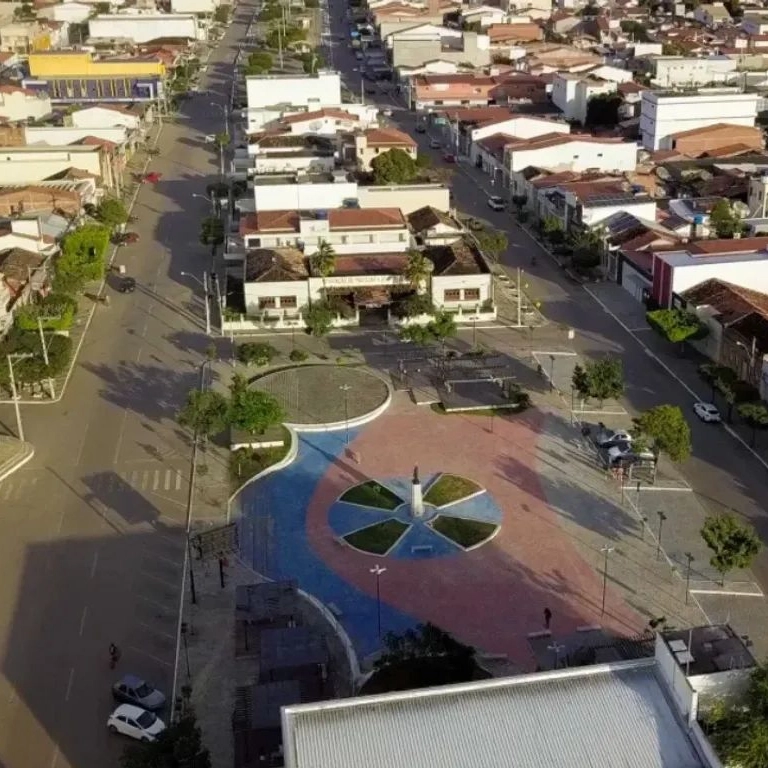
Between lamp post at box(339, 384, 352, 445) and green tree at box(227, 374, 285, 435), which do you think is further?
lamp post at box(339, 384, 352, 445)

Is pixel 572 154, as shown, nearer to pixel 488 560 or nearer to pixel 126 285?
pixel 126 285

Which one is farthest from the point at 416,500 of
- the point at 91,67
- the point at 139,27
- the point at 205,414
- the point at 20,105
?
the point at 139,27

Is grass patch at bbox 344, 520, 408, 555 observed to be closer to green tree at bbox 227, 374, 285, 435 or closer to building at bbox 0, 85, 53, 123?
green tree at bbox 227, 374, 285, 435

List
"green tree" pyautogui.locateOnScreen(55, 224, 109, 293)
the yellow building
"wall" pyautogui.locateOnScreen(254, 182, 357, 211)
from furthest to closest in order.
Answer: the yellow building < "wall" pyautogui.locateOnScreen(254, 182, 357, 211) < "green tree" pyautogui.locateOnScreen(55, 224, 109, 293)

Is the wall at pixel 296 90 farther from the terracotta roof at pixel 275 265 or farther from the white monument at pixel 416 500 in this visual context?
the white monument at pixel 416 500

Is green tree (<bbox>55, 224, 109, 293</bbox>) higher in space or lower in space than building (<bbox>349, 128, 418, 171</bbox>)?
lower

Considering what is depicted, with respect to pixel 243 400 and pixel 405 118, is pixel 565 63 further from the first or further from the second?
pixel 243 400

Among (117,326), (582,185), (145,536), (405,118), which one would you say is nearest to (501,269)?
(582,185)

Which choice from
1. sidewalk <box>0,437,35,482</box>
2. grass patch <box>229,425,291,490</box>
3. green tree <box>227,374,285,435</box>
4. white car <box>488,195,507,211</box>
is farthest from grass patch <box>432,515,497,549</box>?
white car <box>488,195,507,211</box>
